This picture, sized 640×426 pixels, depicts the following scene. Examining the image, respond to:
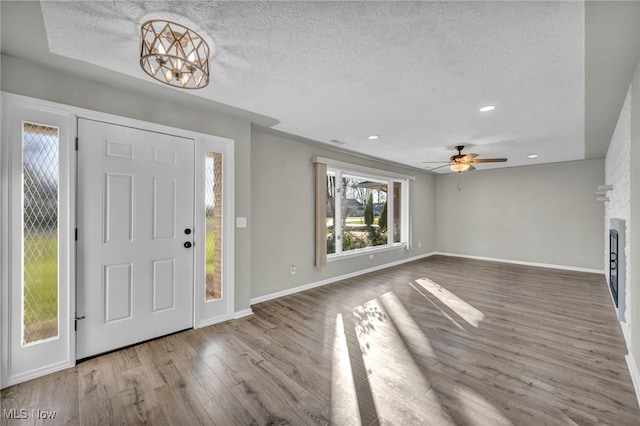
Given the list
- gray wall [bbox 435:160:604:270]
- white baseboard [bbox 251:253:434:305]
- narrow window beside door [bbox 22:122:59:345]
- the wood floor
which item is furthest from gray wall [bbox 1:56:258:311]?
gray wall [bbox 435:160:604:270]

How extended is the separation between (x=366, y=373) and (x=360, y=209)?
3931 millimetres

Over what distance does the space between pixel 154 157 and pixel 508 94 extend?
3558mm

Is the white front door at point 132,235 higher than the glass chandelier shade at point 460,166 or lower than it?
lower

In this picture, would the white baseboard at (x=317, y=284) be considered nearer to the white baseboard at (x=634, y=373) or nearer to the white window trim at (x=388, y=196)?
the white window trim at (x=388, y=196)

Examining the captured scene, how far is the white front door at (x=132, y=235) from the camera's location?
2459mm

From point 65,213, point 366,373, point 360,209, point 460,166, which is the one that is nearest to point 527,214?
point 460,166

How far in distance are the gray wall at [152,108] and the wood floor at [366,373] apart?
872mm

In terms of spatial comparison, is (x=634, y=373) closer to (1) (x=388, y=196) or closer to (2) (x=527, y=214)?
(1) (x=388, y=196)

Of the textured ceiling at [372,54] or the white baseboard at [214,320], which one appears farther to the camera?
the white baseboard at [214,320]

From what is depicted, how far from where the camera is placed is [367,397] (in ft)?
6.47

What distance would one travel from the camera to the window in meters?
5.16

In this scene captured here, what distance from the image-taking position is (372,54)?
202cm

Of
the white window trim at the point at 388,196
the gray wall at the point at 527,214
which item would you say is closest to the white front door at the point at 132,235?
the white window trim at the point at 388,196

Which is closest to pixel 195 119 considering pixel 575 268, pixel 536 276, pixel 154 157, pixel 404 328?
pixel 154 157
